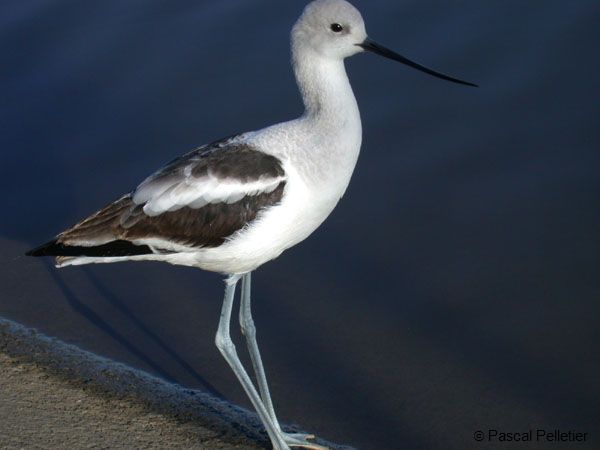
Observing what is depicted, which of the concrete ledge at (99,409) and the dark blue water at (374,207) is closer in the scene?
the concrete ledge at (99,409)

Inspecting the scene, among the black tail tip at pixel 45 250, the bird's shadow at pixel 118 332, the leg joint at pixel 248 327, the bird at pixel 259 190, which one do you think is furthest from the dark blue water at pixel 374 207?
the black tail tip at pixel 45 250

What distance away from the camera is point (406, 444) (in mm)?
4656

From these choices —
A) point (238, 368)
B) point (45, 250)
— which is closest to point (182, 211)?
point (45, 250)

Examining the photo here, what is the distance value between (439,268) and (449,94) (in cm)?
161

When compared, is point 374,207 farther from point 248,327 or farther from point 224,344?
point 224,344

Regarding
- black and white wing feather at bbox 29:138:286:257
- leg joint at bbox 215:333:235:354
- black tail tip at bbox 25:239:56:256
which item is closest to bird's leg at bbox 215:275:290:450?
leg joint at bbox 215:333:235:354

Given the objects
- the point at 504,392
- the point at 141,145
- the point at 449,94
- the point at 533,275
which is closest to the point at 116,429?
the point at 504,392

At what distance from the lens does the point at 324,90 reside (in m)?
4.51

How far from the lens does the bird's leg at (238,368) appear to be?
4512 mm

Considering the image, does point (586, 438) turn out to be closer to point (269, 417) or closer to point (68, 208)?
point (269, 417)

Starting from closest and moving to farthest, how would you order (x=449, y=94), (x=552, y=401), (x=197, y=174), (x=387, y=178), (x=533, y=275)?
1. (x=197, y=174)
2. (x=552, y=401)
3. (x=533, y=275)
4. (x=387, y=178)
5. (x=449, y=94)

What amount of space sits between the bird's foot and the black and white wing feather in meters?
0.89

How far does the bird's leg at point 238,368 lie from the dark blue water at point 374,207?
0.36m

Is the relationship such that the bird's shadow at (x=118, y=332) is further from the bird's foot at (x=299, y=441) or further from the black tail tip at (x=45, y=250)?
the black tail tip at (x=45, y=250)
